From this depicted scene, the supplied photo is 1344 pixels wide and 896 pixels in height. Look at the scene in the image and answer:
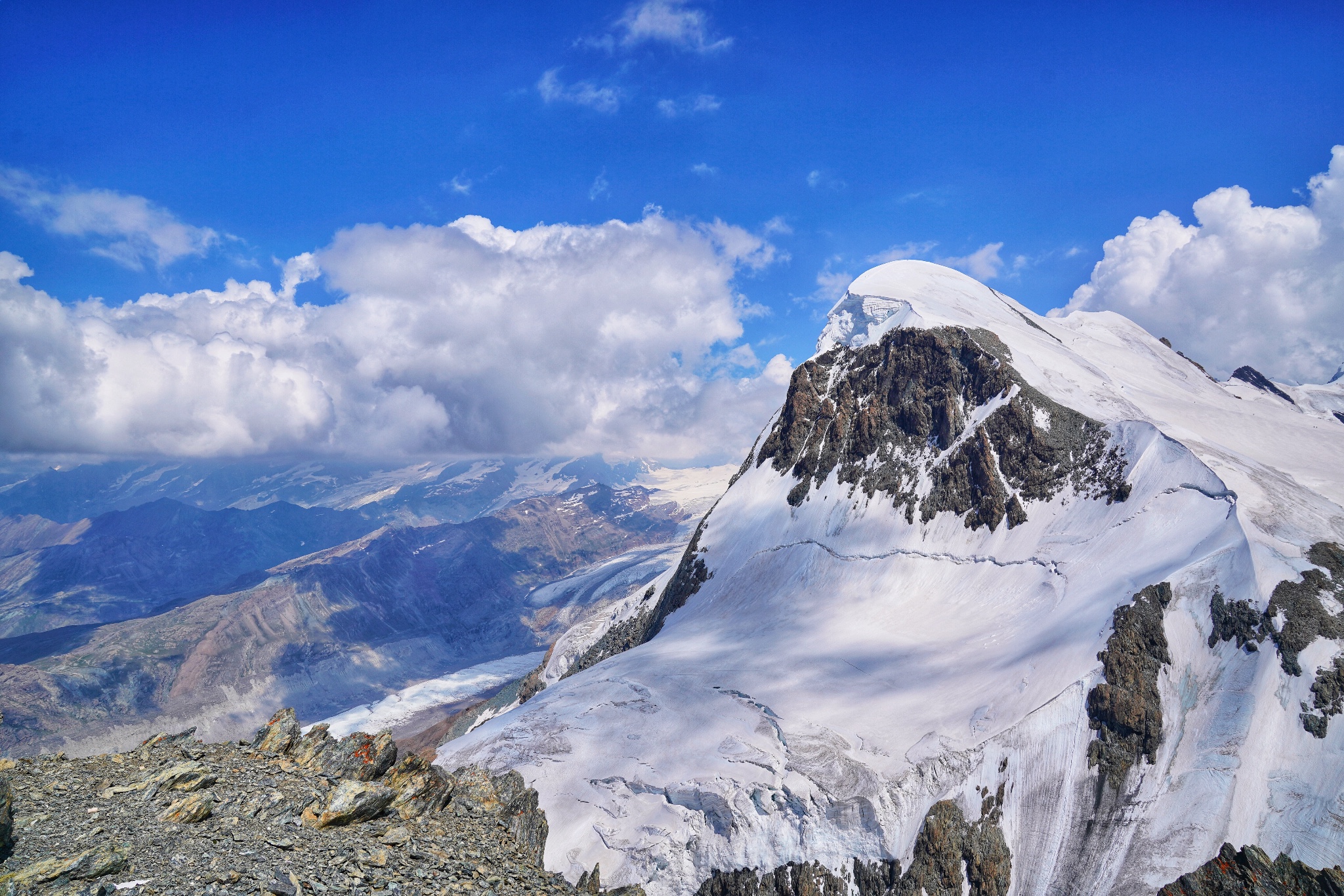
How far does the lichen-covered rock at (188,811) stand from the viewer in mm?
16703

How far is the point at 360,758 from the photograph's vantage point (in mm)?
23672

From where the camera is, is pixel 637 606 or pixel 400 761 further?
pixel 637 606

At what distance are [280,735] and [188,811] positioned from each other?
281 inches

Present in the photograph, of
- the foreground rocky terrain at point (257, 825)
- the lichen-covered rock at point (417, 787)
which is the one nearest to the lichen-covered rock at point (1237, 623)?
the foreground rocky terrain at point (257, 825)

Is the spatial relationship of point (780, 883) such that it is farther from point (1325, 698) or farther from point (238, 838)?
point (238, 838)

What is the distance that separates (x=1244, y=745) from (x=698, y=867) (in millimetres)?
37941

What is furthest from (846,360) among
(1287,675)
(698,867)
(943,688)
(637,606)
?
(698,867)

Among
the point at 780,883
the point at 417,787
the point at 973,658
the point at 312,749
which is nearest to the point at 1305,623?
the point at 973,658

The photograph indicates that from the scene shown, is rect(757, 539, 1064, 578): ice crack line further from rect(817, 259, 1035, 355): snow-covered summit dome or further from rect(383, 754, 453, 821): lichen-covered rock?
rect(383, 754, 453, 821): lichen-covered rock

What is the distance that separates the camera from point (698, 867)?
46.8 meters

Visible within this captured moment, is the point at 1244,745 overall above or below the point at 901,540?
below

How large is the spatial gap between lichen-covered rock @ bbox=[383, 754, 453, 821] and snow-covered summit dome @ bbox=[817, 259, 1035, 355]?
9372 cm

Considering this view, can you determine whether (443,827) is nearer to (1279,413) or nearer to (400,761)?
(400,761)

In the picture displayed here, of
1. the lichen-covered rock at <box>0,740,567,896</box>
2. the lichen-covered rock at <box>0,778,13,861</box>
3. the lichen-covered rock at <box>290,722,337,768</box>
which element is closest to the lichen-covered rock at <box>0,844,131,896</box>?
the lichen-covered rock at <box>0,740,567,896</box>
